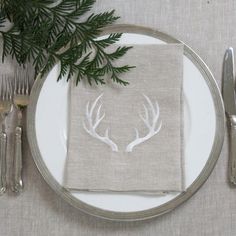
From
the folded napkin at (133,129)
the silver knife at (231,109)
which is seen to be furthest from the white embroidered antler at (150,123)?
Answer: the silver knife at (231,109)

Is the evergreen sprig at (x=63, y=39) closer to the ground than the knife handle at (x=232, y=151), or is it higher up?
higher up

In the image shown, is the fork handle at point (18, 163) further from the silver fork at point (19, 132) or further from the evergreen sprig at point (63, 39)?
the evergreen sprig at point (63, 39)

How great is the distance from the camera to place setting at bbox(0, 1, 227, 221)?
2.39 ft

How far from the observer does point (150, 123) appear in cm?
73

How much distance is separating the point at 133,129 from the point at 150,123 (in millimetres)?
30

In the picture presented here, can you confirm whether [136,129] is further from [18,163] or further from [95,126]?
[18,163]

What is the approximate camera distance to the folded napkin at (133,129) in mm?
727

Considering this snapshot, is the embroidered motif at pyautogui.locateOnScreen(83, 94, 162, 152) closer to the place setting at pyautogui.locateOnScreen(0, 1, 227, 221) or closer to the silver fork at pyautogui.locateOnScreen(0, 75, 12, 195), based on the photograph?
the place setting at pyautogui.locateOnScreen(0, 1, 227, 221)

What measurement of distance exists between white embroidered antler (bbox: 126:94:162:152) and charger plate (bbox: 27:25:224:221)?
0.16 feet

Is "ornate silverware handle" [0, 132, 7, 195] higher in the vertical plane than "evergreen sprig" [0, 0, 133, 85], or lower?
lower

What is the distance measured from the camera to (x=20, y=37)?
2.47ft

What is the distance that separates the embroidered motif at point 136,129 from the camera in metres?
0.73

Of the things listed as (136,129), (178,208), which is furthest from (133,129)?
(178,208)

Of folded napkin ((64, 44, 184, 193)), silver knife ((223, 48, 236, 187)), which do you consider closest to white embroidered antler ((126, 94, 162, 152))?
folded napkin ((64, 44, 184, 193))
